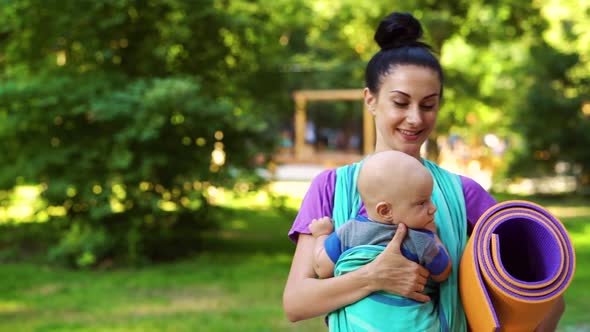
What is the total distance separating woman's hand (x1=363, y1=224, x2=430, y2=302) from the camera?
74.7 inches

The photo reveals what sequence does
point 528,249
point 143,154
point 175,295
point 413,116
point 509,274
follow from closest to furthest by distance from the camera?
point 509,274
point 528,249
point 413,116
point 175,295
point 143,154

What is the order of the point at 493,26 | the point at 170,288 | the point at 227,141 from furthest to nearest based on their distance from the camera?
1. the point at 493,26
2. the point at 227,141
3. the point at 170,288

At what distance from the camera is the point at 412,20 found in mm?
2303

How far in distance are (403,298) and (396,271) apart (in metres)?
0.08

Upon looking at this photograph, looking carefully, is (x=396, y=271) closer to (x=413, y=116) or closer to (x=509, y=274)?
(x=509, y=274)

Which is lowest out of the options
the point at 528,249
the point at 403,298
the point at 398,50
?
the point at 403,298

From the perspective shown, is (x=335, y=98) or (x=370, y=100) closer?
(x=370, y=100)

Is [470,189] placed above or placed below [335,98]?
below

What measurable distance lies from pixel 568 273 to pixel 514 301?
0.49ft

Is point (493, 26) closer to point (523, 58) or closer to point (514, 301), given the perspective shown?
point (523, 58)

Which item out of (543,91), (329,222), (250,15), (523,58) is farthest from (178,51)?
(523,58)

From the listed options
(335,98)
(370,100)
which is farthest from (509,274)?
(335,98)

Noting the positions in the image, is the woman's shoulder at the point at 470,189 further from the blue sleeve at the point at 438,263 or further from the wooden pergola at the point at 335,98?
the wooden pergola at the point at 335,98

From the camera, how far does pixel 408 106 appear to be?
213 centimetres
